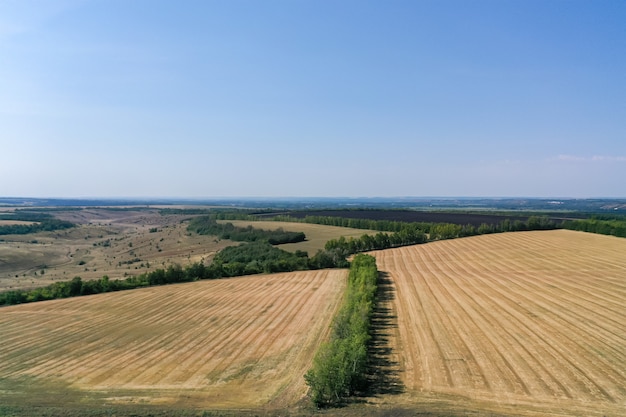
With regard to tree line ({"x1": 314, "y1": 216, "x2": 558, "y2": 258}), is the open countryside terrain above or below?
below

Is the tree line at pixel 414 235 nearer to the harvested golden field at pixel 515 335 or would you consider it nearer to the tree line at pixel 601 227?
the tree line at pixel 601 227

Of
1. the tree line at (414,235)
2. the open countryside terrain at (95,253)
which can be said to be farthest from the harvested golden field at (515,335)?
the open countryside terrain at (95,253)

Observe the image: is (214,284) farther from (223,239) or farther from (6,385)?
(223,239)

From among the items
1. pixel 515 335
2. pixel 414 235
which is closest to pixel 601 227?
pixel 414 235

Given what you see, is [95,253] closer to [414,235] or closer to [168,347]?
[414,235]

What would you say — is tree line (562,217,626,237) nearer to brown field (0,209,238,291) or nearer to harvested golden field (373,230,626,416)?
harvested golden field (373,230,626,416)

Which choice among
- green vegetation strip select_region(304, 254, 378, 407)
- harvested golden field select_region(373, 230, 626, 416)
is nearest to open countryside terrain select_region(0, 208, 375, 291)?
harvested golden field select_region(373, 230, 626, 416)
